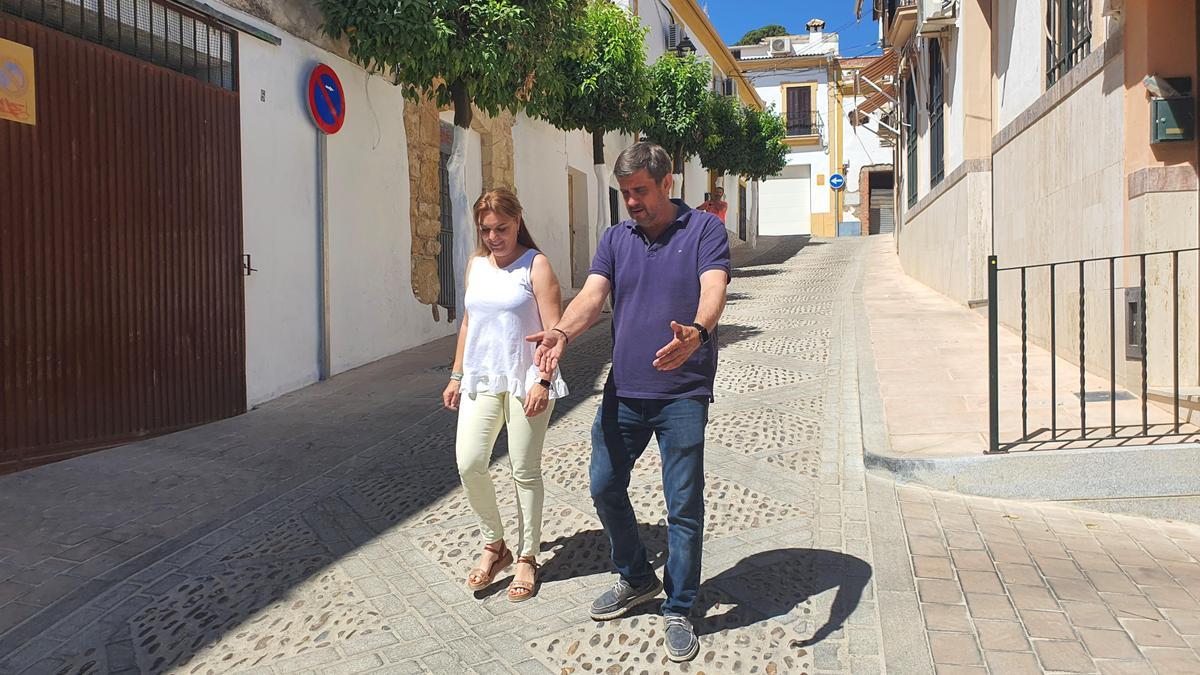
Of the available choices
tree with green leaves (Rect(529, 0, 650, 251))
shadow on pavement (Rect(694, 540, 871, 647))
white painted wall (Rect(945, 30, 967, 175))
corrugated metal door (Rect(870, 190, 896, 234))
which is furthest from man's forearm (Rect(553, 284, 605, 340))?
corrugated metal door (Rect(870, 190, 896, 234))

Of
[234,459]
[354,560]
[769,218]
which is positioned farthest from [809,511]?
[769,218]

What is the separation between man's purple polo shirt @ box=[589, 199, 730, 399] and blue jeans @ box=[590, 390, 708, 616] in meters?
0.07

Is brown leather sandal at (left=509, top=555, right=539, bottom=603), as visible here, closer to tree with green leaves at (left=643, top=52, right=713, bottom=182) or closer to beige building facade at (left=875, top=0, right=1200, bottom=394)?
beige building facade at (left=875, top=0, right=1200, bottom=394)

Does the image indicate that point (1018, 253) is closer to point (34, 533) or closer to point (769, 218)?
point (34, 533)

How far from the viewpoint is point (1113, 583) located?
3.52m

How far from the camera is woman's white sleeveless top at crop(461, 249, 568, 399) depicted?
3412 mm

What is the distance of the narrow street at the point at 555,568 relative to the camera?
3078mm

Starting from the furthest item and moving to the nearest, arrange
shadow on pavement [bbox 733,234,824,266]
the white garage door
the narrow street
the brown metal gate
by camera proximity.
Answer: the white garage door < shadow on pavement [bbox 733,234,824,266] < the brown metal gate < the narrow street

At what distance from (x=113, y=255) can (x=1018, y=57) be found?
840cm

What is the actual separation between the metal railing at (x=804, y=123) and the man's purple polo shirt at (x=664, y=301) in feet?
119

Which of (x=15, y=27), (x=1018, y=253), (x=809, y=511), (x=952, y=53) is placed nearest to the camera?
(x=809, y=511)

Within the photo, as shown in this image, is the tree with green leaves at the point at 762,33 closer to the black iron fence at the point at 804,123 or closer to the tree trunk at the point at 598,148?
the black iron fence at the point at 804,123

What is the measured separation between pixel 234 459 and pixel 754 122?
2086 cm

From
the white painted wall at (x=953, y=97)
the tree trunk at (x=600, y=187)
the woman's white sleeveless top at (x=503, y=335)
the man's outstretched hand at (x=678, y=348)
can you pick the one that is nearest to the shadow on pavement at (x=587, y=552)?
the woman's white sleeveless top at (x=503, y=335)
